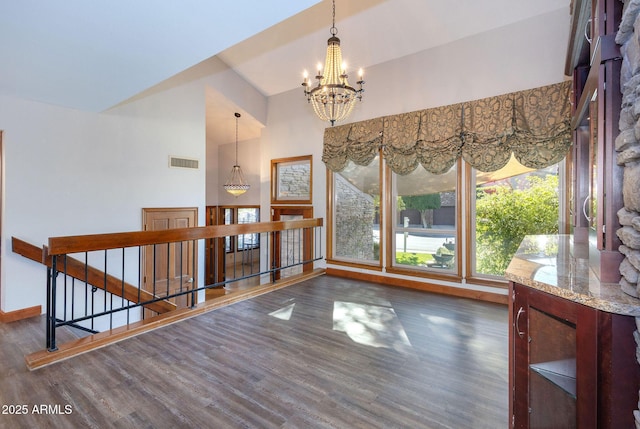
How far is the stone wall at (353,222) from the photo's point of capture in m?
5.29

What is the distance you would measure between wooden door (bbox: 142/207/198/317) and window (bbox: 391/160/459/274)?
3.43 meters

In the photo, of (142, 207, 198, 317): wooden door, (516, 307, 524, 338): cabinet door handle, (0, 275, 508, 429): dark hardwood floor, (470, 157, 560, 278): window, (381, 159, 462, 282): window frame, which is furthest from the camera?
(142, 207, 198, 317): wooden door

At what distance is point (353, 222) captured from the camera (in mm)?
5469

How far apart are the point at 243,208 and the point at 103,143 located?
4.66 metres

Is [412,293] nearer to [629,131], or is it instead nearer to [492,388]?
[492,388]

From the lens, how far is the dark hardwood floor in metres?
1.86

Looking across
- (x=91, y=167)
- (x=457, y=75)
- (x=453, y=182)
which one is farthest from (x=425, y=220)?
(x=91, y=167)

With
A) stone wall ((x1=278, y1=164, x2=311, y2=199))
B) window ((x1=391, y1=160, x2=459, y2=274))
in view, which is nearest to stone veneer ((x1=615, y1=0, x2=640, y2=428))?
window ((x1=391, y1=160, x2=459, y2=274))

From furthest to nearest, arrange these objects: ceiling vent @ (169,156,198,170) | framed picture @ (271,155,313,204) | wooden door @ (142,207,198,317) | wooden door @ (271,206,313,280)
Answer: framed picture @ (271,155,313,204)
wooden door @ (271,206,313,280)
ceiling vent @ (169,156,198,170)
wooden door @ (142,207,198,317)

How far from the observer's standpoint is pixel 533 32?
3.76m

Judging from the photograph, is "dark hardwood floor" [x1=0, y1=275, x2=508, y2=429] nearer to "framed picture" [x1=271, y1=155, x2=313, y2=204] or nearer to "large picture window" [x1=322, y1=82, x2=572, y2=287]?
"large picture window" [x1=322, y1=82, x2=572, y2=287]

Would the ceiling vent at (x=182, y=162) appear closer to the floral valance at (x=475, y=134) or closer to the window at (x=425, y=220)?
the floral valance at (x=475, y=134)

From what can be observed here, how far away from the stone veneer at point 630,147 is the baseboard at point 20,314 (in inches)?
204

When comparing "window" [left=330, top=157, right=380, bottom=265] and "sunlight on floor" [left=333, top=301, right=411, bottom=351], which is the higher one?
"window" [left=330, top=157, right=380, bottom=265]
